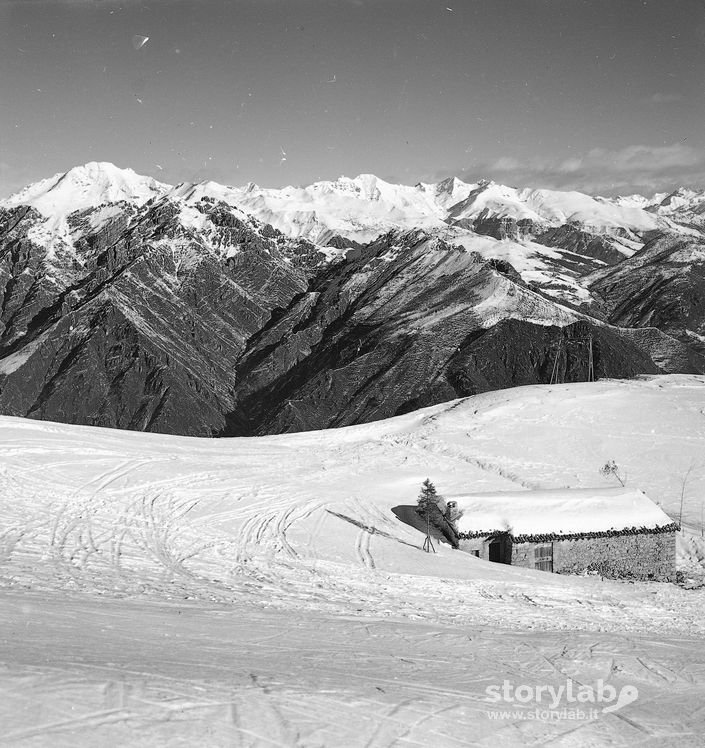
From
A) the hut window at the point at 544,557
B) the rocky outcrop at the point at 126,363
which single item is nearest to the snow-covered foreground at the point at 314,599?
→ the hut window at the point at 544,557

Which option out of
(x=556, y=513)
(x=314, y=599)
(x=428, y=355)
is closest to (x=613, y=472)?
(x=556, y=513)

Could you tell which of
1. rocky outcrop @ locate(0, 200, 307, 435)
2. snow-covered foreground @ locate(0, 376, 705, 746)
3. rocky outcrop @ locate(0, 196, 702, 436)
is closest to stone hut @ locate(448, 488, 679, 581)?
snow-covered foreground @ locate(0, 376, 705, 746)

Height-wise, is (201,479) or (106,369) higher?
(106,369)

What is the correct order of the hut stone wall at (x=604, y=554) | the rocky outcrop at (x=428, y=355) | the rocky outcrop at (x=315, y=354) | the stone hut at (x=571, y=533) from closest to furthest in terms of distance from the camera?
the hut stone wall at (x=604, y=554) < the stone hut at (x=571, y=533) < the rocky outcrop at (x=428, y=355) < the rocky outcrop at (x=315, y=354)

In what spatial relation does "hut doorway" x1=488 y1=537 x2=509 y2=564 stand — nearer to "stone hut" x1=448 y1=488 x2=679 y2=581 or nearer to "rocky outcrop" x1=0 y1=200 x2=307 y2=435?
"stone hut" x1=448 y1=488 x2=679 y2=581

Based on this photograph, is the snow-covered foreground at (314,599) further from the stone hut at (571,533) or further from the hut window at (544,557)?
the hut window at (544,557)

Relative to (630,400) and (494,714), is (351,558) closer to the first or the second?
(494,714)

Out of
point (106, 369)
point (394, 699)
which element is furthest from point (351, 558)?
point (106, 369)
